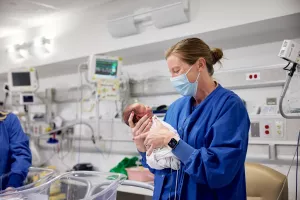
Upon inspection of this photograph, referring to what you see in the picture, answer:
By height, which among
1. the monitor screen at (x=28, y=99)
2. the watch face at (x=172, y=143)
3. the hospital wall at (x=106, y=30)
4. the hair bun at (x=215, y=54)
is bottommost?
the watch face at (x=172, y=143)

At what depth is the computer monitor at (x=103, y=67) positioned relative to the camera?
124 inches

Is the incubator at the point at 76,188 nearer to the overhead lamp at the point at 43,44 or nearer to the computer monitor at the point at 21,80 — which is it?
the computer monitor at the point at 21,80

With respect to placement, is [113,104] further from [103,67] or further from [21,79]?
[21,79]

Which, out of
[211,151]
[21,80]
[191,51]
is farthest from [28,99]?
[211,151]

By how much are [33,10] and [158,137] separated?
3317 mm

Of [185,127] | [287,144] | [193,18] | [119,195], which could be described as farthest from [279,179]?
[119,195]

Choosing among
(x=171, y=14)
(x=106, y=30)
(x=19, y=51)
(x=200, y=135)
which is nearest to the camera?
(x=200, y=135)

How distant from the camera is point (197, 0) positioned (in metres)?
2.88

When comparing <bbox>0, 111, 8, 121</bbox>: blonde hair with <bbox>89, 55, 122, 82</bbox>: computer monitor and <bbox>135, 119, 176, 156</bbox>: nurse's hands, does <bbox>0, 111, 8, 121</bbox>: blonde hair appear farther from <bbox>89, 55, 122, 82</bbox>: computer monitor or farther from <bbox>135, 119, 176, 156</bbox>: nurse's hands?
<bbox>135, 119, 176, 156</bbox>: nurse's hands

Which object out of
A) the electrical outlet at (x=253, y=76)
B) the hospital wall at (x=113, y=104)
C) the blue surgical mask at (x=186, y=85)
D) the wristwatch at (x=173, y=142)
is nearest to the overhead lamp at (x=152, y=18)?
the hospital wall at (x=113, y=104)

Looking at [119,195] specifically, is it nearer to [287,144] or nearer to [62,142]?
[62,142]

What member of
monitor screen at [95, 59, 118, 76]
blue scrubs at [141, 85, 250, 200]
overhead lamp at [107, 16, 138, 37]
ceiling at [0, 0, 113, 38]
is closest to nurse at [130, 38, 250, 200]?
blue scrubs at [141, 85, 250, 200]

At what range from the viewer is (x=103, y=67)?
319 centimetres

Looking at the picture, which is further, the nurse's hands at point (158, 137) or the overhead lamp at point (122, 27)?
the overhead lamp at point (122, 27)
